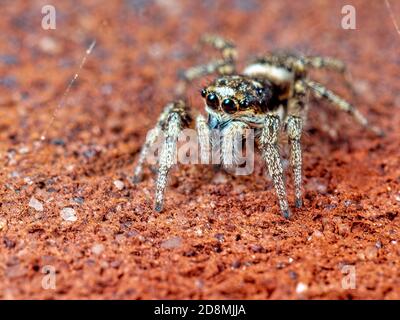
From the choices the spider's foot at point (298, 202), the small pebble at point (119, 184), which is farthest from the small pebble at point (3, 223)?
the spider's foot at point (298, 202)

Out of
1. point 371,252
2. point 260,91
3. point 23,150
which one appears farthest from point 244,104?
point 23,150

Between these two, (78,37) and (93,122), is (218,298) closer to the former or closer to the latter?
(93,122)

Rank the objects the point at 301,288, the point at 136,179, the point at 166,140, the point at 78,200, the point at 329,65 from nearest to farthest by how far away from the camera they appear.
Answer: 1. the point at 301,288
2. the point at 78,200
3. the point at 166,140
4. the point at 136,179
5. the point at 329,65

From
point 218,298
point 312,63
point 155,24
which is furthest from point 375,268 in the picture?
point 155,24

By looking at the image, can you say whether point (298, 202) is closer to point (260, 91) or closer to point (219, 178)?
point (219, 178)

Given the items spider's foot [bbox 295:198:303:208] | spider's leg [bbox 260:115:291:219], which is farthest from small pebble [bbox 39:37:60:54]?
spider's foot [bbox 295:198:303:208]

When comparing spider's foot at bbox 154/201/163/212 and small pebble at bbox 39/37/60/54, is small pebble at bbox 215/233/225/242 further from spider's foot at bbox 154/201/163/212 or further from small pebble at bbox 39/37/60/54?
small pebble at bbox 39/37/60/54
